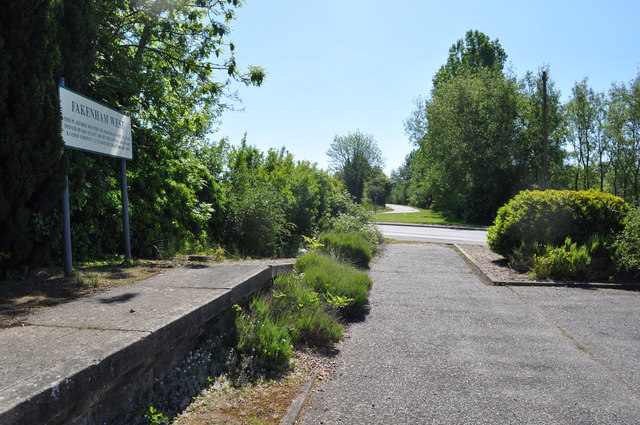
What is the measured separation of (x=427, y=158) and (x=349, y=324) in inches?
1262

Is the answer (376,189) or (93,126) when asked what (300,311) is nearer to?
(93,126)

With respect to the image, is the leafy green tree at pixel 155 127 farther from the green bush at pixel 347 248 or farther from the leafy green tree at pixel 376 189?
the leafy green tree at pixel 376 189

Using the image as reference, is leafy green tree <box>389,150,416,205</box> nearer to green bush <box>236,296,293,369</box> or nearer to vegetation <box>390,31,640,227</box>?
vegetation <box>390,31,640,227</box>

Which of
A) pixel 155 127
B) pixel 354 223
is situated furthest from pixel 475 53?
pixel 155 127

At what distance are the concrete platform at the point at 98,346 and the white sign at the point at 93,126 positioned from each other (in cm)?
178

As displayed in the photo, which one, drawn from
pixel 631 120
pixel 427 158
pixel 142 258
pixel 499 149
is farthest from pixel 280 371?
pixel 631 120

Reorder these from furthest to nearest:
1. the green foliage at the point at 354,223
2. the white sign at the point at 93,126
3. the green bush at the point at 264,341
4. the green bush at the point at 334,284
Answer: the green foliage at the point at 354,223 < the green bush at the point at 334,284 < the white sign at the point at 93,126 < the green bush at the point at 264,341

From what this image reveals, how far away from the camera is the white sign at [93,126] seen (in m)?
4.75

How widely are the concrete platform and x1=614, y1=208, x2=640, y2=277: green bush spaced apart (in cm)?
720

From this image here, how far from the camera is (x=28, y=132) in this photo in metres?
4.29

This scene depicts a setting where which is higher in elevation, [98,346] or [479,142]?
[479,142]

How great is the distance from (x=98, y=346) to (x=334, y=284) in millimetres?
3951

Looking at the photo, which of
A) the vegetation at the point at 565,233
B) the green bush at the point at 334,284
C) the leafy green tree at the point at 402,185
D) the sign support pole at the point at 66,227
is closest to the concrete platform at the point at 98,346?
the sign support pole at the point at 66,227

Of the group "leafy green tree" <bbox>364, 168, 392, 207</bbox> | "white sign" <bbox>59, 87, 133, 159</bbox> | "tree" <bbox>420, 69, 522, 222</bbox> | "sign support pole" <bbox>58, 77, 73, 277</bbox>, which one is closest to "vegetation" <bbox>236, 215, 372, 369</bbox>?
"sign support pole" <bbox>58, 77, 73, 277</bbox>
